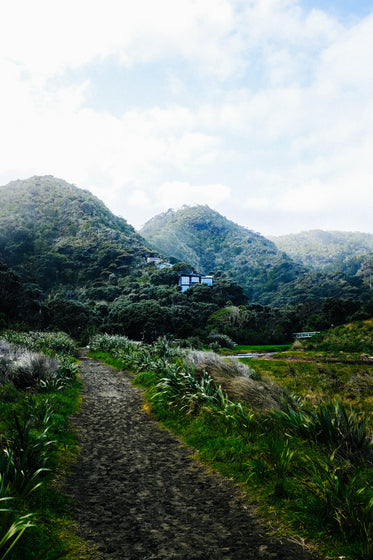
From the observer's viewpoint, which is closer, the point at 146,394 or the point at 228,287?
the point at 146,394

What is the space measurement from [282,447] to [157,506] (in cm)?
204

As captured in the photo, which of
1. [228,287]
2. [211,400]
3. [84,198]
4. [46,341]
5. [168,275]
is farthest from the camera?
[84,198]

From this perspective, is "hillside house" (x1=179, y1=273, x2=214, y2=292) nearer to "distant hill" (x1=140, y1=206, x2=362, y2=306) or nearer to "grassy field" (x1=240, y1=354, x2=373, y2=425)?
"distant hill" (x1=140, y1=206, x2=362, y2=306)

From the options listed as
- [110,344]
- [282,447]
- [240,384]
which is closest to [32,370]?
[240,384]

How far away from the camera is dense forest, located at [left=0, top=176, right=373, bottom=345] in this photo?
42.9 meters

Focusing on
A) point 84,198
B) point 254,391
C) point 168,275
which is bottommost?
point 254,391

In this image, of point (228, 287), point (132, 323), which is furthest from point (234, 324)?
point (228, 287)

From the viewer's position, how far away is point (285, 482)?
433 centimetres

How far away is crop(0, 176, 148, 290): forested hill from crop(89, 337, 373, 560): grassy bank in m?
78.8

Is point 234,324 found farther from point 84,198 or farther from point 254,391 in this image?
point 84,198

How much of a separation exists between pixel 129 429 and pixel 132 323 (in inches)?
1398

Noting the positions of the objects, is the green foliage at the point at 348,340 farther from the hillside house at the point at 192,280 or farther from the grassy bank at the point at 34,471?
the hillside house at the point at 192,280

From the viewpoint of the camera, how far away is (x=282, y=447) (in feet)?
17.2

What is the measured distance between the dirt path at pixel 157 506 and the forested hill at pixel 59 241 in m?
80.9
